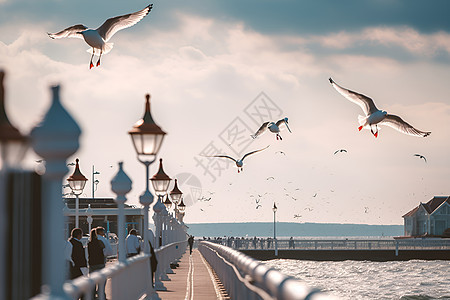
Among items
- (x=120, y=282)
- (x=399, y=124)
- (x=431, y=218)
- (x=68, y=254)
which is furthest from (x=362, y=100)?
(x=431, y=218)

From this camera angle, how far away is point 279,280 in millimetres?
7008

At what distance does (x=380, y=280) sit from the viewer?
282 feet

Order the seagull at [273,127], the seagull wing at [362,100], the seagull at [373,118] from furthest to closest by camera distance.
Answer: the seagull at [273,127] < the seagull wing at [362,100] < the seagull at [373,118]

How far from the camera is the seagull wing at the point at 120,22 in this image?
93.9 ft

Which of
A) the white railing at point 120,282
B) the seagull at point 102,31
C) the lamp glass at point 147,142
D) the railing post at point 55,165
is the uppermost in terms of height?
the seagull at point 102,31

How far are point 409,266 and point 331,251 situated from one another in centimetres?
2595

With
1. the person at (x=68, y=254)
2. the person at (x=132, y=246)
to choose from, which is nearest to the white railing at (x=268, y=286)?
the person at (x=68, y=254)

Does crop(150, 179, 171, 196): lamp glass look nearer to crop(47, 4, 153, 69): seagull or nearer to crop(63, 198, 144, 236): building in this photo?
Result: crop(47, 4, 153, 69): seagull

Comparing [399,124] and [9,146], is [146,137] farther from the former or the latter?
[399,124]

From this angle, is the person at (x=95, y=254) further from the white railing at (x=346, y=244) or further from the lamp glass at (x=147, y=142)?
the white railing at (x=346, y=244)

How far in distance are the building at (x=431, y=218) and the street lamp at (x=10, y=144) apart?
131549 millimetres

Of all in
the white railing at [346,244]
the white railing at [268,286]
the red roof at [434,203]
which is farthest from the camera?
the red roof at [434,203]

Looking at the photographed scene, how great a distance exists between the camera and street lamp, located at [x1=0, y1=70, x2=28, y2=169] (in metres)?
6.01

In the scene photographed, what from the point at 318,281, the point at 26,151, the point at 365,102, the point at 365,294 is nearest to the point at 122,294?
the point at 26,151
